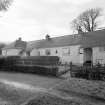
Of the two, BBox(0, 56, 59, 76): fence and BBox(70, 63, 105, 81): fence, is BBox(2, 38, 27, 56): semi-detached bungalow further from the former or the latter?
BBox(70, 63, 105, 81): fence

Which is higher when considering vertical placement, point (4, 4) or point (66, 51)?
point (4, 4)

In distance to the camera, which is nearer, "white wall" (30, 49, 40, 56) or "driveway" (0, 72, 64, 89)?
"driveway" (0, 72, 64, 89)

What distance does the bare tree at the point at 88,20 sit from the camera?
3216 centimetres

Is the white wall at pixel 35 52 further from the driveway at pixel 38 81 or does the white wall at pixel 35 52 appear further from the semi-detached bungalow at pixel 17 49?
the driveway at pixel 38 81

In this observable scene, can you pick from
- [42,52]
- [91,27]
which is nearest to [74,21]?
[91,27]

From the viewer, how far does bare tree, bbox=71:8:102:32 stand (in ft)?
105

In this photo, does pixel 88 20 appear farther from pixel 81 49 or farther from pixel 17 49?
pixel 17 49

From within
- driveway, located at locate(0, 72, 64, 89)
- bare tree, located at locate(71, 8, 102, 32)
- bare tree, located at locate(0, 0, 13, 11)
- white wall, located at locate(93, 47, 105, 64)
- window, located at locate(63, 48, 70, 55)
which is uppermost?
bare tree, located at locate(71, 8, 102, 32)

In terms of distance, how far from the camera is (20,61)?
56.4 feet

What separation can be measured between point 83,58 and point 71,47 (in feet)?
10.5

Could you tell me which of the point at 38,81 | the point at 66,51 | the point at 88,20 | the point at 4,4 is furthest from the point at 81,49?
the point at 88,20

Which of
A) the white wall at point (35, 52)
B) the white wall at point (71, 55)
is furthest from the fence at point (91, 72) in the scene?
the white wall at point (35, 52)

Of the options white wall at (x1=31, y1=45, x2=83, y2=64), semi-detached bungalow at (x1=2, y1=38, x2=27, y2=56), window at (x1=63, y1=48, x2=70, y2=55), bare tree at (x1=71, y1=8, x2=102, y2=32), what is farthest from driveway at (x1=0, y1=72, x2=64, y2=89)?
bare tree at (x1=71, y1=8, x2=102, y2=32)

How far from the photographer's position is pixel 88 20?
111 ft
